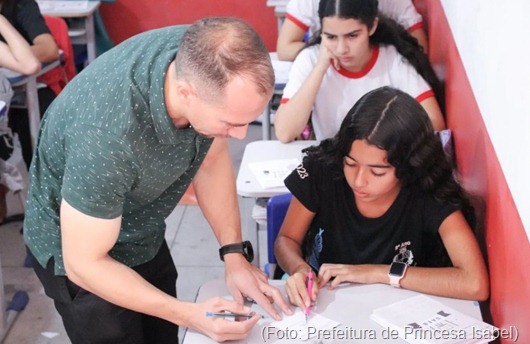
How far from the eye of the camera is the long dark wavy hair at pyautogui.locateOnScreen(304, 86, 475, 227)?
1.97m

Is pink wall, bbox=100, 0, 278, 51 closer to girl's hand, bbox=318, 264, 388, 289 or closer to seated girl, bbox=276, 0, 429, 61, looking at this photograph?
seated girl, bbox=276, 0, 429, 61

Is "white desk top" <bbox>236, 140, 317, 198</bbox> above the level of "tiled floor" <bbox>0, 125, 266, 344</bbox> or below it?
above

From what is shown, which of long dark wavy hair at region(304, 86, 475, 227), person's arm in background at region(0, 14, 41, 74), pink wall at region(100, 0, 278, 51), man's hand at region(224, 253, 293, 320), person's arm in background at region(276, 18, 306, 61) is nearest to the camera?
man's hand at region(224, 253, 293, 320)

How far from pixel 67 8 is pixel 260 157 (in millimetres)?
2414

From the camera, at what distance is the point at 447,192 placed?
6.55 ft

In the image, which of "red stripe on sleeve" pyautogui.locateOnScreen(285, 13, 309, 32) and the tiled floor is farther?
"red stripe on sleeve" pyautogui.locateOnScreen(285, 13, 309, 32)

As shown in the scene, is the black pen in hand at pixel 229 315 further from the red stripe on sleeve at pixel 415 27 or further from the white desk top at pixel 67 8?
the white desk top at pixel 67 8

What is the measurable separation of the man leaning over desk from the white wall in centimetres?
50

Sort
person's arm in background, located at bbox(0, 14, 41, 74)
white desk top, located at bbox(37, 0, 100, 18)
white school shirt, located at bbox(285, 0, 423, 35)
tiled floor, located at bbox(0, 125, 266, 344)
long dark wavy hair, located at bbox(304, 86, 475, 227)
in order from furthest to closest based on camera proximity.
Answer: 1. white desk top, located at bbox(37, 0, 100, 18)
2. white school shirt, located at bbox(285, 0, 423, 35)
3. person's arm in background, located at bbox(0, 14, 41, 74)
4. tiled floor, located at bbox(0, 125, 266, 344)
5. long dark wavy hair, located at bbox(304, 86, 475, 227)

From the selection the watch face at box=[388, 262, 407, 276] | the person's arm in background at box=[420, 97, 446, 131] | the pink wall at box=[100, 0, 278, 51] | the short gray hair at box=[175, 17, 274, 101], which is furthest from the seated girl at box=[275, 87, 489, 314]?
the pink wall at box=[100, 0, 278, 51]

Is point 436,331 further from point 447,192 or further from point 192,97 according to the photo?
point 192,97

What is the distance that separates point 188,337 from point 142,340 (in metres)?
0.31

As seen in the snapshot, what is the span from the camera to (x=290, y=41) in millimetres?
3688

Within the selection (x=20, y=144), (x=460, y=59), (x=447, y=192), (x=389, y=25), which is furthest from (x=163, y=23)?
(x=447, y=192)
